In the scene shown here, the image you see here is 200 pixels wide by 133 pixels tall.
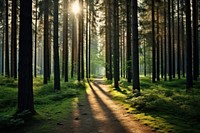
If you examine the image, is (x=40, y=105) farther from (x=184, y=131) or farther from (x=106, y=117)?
(x=184, y=131)

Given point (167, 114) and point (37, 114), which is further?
point (167, 114)

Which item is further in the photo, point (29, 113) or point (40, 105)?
point (40, 105)

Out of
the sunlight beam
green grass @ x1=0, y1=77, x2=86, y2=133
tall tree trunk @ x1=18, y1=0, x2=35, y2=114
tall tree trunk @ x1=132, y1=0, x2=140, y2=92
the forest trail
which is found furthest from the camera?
the sunlight beam

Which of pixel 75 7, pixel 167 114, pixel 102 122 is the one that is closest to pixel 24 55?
pixel 102 122

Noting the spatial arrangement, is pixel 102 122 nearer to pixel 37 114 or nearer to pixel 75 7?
pixel 37 114

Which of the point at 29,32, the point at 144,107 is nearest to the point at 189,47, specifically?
the point at 144,107

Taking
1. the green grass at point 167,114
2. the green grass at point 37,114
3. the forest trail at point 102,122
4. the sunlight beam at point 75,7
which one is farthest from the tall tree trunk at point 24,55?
the sunlight beam at point 75,7

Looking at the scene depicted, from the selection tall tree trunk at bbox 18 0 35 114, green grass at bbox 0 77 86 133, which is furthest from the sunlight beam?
tall tree trunk at bbox 18 0 35 114

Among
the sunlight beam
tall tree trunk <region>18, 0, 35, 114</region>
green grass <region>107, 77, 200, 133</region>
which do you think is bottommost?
green grass <region>107, 77, 200, 133</region>

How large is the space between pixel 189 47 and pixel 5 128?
1455 centimetres

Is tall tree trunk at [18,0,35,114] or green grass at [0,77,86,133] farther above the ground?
tall tree trunk at [18,0,35,114]

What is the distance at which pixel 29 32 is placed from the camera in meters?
9.34

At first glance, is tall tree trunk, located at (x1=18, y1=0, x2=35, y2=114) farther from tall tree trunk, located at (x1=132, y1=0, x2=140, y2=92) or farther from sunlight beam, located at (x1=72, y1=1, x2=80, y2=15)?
sunlight beam, located at (x1=72, y1=1, x2=80, y2=15)

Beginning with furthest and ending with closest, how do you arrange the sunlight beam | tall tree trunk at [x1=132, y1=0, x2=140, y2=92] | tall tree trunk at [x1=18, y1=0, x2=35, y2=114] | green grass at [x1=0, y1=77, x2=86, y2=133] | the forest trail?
the sunlight beam, tall tree trunk at [x1=132, y1=0, x2=140, y2=92], tall tree trunk at [x1=18, y1=0, x2=35, y2=114], green grass at [x1=0, y1=77, x2=86, y2=133], the forest trail
